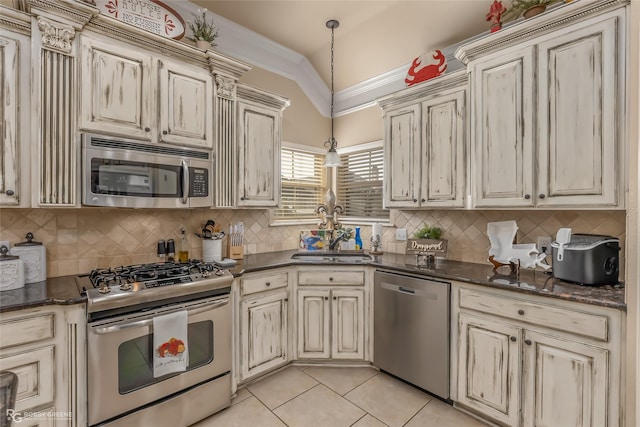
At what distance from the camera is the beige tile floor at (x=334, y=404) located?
6.91 ft

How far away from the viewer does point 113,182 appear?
1997 mm

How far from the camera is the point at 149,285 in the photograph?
190 centimetres

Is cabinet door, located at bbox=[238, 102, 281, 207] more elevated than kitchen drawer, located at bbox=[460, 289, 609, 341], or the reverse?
cabinet door, located at bbox=[238, 102, 281, 207]

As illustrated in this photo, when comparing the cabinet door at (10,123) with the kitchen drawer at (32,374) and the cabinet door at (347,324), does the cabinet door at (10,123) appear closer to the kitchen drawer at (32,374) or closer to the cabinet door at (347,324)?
the kitchen drawer at (32,374)

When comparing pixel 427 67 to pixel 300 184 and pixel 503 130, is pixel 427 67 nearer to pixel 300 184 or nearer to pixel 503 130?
pixel 503 130

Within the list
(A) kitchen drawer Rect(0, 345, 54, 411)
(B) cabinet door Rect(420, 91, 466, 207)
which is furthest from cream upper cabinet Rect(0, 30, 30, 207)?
(B) cabinet door Rect(420, 91, 466, 207)

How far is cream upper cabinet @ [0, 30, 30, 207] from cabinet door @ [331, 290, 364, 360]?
2.28 metres

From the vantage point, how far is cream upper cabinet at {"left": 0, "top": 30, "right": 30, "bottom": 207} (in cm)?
174

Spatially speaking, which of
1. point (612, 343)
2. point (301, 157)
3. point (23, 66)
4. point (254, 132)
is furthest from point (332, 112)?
point (612, 343)

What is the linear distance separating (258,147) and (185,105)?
0.73 metres

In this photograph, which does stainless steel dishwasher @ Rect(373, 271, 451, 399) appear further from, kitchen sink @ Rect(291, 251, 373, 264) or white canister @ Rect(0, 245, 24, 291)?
white canister @ Rect(0, 245, 24, 291)

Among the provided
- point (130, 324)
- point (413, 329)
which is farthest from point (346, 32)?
point (130, 324)

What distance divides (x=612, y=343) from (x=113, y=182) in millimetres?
3018

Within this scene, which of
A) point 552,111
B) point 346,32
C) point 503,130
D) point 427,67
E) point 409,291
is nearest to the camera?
point 552,111
